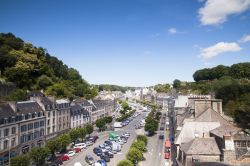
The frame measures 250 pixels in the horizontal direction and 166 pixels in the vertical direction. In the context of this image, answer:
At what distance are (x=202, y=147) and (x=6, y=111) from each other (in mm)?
40018

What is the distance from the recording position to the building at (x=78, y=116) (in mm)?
87688

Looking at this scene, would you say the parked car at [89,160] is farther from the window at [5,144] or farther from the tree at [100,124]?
the tree at [100,124]

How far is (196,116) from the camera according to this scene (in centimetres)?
5366

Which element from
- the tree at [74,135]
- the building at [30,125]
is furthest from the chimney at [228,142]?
the tree at [74,135]

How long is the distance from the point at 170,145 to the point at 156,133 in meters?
23.1

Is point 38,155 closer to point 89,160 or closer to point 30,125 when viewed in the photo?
point 89,160

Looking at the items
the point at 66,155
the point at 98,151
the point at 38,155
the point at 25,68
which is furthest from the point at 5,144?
the point at 25,68

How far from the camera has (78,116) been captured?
301 feet

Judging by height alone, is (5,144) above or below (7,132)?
below

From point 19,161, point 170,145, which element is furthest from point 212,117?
point 19,161

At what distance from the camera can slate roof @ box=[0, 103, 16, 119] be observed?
2150 inches

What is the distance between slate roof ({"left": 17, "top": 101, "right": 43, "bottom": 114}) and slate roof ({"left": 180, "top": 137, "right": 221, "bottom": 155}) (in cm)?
3884

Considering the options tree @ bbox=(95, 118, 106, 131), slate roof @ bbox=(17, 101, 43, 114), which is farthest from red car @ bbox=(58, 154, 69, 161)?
tree @ bbox=(95, 118, 106, 131)

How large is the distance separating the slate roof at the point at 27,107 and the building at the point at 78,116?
1877 centimetres
